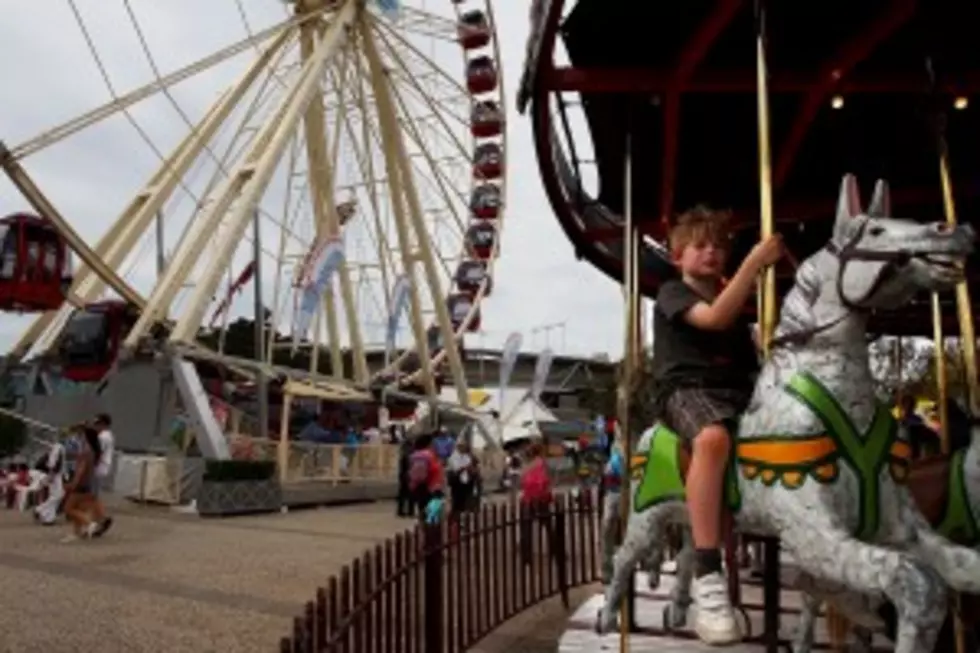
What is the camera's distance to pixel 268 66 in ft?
77.3

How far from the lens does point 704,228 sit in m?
3.79

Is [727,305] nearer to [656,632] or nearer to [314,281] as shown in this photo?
[656,632]

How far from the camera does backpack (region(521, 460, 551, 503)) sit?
11.7 m

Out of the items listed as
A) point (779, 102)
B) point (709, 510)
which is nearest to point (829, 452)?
point (709, 510)

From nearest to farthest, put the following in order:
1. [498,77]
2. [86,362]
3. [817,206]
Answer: [817,206]
[86,362]
[498,77]

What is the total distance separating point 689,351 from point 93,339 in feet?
81.0

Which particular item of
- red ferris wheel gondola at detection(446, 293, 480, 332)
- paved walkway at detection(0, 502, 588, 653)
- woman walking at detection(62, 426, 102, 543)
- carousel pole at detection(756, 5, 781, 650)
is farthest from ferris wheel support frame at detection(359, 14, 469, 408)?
carousel pole at detection(756, 5, 781, 650)

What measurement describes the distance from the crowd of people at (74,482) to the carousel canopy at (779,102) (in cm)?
758

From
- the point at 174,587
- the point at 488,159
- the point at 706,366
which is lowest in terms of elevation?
the point at 174,587

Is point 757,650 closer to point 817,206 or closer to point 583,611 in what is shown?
point 583,611

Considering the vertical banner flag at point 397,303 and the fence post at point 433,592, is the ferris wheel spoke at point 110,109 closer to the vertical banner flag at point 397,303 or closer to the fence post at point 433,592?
the vertical banner flag at point 397,303

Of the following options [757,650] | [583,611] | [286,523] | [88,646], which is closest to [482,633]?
[583,611]

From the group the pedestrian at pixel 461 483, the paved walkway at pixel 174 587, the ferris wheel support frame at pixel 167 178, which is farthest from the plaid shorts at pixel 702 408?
the ferris wheel support frame at pixel 167 178

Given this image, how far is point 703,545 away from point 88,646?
183 inches
